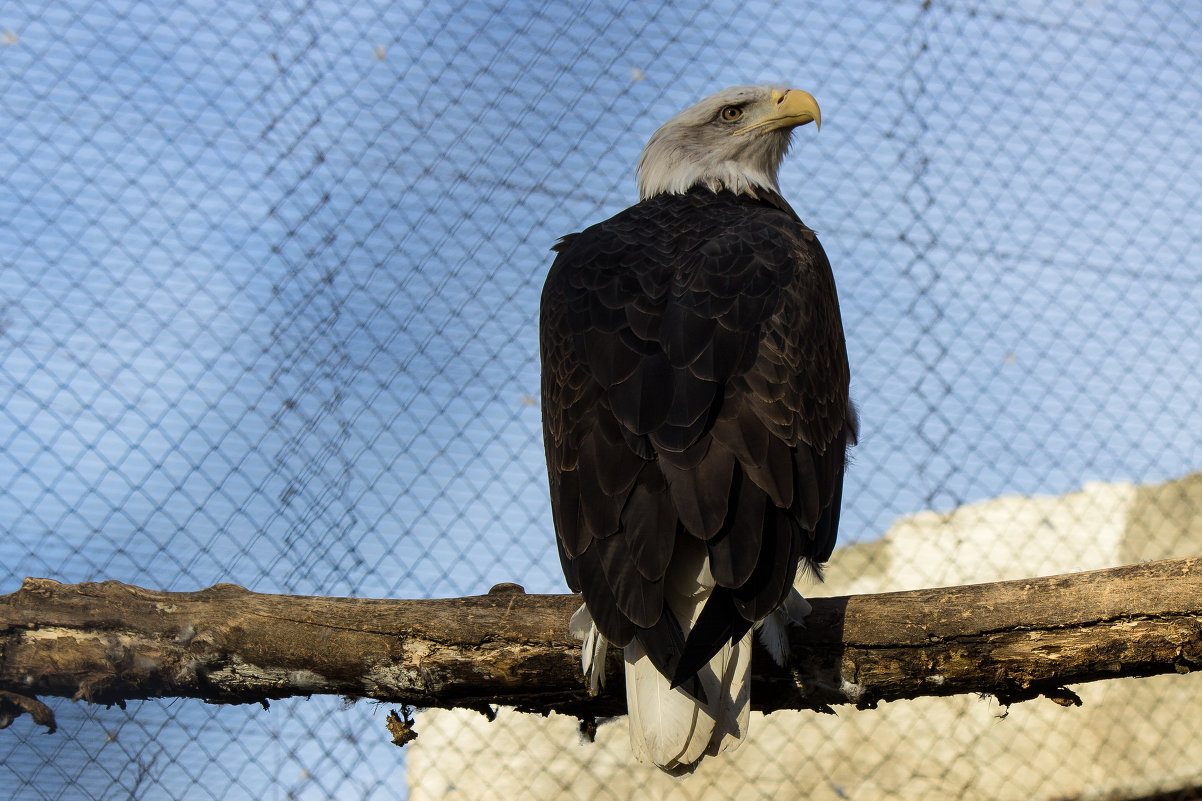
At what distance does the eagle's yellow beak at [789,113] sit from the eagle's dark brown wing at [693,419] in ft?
3.76

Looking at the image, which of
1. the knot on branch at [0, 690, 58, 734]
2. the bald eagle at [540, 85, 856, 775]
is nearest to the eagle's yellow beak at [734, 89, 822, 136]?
the bald eagle at [540, 85, 856, 775]

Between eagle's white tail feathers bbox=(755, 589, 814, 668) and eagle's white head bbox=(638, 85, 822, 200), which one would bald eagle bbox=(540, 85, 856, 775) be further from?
eagle's white head bbox=(638, 85, 822, 200)

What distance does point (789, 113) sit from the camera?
4.18 m

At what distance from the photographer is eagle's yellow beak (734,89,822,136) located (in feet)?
13.6

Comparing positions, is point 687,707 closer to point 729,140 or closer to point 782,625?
point 782,625

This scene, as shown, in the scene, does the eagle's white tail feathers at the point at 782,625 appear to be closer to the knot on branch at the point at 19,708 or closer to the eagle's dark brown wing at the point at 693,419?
the eagle's dark brown wing at the point at 693,419

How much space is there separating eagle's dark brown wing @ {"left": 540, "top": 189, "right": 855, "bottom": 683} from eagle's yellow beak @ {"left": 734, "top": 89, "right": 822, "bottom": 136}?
1.15m

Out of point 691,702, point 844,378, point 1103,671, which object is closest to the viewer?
point 691,702

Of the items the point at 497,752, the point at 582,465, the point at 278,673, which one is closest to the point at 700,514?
the point at 582,465

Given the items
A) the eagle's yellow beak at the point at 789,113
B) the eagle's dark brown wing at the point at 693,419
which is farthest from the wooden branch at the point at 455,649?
the eagle's yellow beak at the point at 789,113

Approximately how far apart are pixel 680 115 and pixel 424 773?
11.8ft

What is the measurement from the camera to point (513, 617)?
258 centimetres

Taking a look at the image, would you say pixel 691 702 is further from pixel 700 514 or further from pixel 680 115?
pixel 680 115

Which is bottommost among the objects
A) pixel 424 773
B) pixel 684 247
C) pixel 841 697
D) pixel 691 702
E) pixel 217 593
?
pixel 424 773
